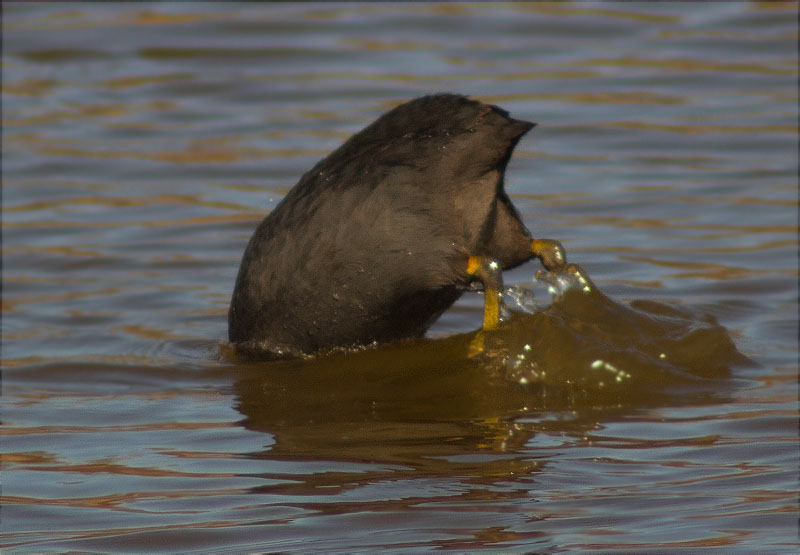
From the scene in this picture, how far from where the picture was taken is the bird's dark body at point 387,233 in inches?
188

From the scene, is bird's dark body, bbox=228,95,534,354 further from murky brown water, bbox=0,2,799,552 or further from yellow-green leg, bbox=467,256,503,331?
murky brown water, bbox=0,2,799,552

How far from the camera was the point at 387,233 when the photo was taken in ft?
16.0

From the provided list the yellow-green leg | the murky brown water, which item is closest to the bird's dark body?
the yellow-green leg

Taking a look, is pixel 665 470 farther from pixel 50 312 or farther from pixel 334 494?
pixel 50 312

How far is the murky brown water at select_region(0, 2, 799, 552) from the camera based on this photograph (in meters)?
3.74

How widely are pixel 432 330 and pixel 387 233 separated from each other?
1.22 meters

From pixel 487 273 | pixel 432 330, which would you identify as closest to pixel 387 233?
pixel 487 273

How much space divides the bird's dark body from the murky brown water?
0.66 ft

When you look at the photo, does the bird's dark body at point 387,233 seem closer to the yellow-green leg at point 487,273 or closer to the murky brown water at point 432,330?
the yellow-green leg at point 487,273

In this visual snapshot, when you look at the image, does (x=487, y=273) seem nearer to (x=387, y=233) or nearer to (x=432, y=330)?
(x=387, y=233)

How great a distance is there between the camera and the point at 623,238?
745 centimetres

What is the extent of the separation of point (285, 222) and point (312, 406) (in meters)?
0.74

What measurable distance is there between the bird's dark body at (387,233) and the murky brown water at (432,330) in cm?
20

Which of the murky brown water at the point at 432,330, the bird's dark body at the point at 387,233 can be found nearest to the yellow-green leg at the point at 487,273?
the bird's dark body at the point at 387,233
